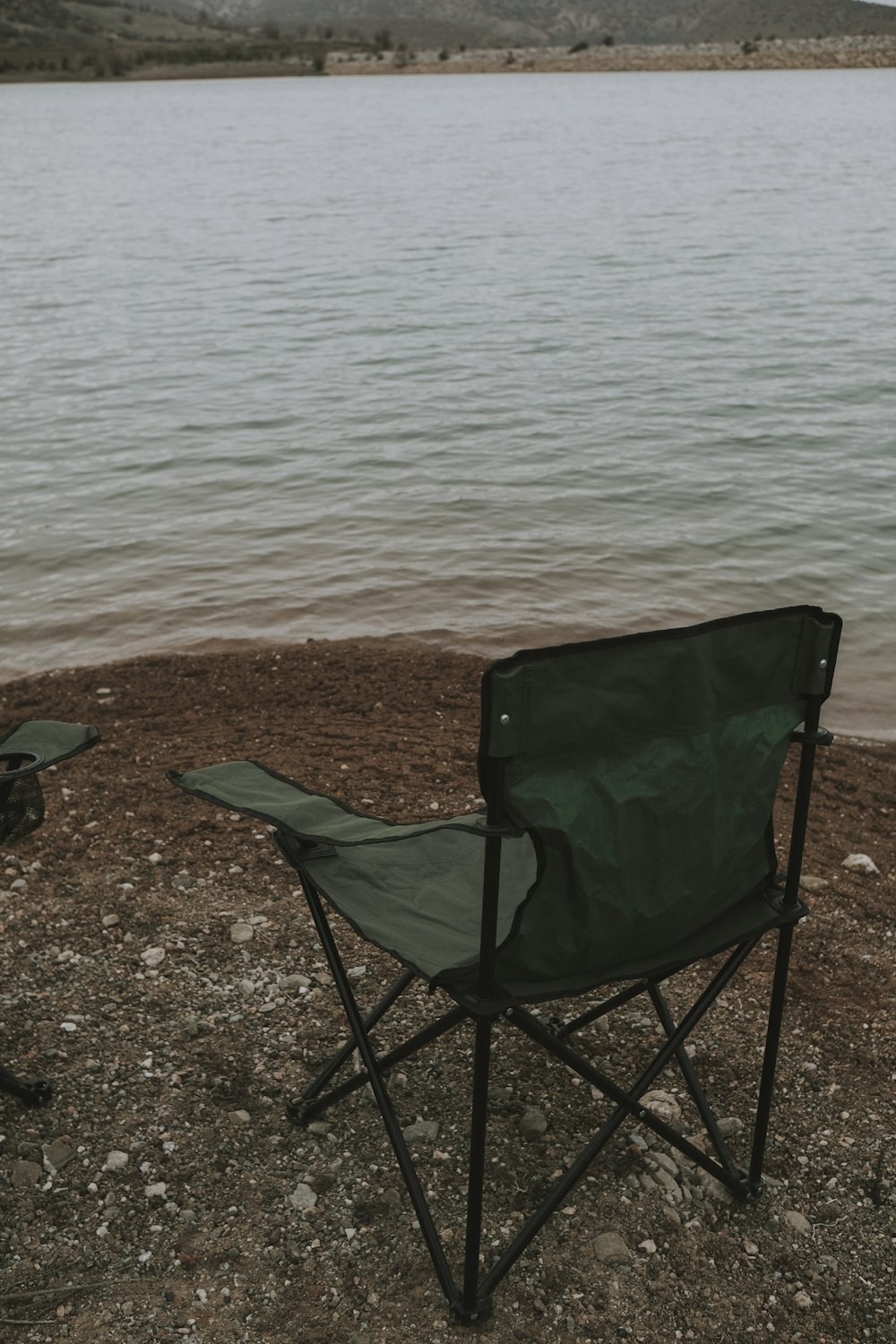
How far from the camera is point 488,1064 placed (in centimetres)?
228

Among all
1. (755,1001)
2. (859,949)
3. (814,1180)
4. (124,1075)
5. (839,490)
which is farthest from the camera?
(839,490)

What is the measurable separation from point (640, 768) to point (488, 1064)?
66 cm

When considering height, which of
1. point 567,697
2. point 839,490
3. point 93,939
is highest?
point 567,697

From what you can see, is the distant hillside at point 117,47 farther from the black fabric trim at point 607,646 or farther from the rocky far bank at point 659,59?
the black fabric trim at point 607,646

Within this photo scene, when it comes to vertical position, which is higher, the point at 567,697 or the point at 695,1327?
the point at 567,697

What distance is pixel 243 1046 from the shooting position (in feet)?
9.80

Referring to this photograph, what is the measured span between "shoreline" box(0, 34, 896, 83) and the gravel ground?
401 ft

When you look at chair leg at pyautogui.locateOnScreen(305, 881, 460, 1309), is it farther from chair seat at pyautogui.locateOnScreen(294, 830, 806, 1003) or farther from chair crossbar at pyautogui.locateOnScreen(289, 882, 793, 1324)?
chair seat at pyautogui.locateOnScreen(294, 830, 806, 1003)

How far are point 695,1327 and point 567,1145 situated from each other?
514 mm

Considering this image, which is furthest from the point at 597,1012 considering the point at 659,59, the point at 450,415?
the point at 659,59

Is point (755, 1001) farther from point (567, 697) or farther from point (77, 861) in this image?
point (77, 861)

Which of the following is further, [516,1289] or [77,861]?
[77,861]

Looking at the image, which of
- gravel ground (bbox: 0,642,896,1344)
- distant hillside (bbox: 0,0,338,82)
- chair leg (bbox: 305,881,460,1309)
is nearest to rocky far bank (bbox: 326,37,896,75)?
distant hillside (bbox: 0,0,338,82)

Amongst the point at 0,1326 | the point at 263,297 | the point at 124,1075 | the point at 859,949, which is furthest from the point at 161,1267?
the point at 263,297
